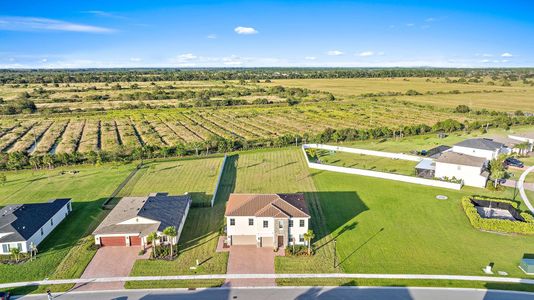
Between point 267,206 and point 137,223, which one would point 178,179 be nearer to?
point 137,223

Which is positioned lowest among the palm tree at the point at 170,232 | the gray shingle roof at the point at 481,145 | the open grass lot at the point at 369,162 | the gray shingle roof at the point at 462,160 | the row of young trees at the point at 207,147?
the open grass lot at the point at 369,162

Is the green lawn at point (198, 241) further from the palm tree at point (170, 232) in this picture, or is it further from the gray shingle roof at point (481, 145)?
the gray shingle roof at point (481, 145)

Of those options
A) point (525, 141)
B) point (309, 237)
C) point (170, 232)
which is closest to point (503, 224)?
point (309, 237)

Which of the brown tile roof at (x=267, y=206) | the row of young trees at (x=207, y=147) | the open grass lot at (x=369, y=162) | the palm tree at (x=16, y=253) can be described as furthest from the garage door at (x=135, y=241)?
the open grass lot at (x=369, y=162)

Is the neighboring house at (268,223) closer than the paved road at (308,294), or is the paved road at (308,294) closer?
the paved road at (308,294)

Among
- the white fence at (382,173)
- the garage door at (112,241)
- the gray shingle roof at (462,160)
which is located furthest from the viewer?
the gray shingle roof at (462,160)

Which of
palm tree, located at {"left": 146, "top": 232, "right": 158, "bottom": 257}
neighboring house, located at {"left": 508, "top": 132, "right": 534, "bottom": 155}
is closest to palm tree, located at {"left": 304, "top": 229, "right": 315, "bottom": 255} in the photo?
palm tree, located at {"left": 146, "top": 232, "right": 158, "bottom": 257}
